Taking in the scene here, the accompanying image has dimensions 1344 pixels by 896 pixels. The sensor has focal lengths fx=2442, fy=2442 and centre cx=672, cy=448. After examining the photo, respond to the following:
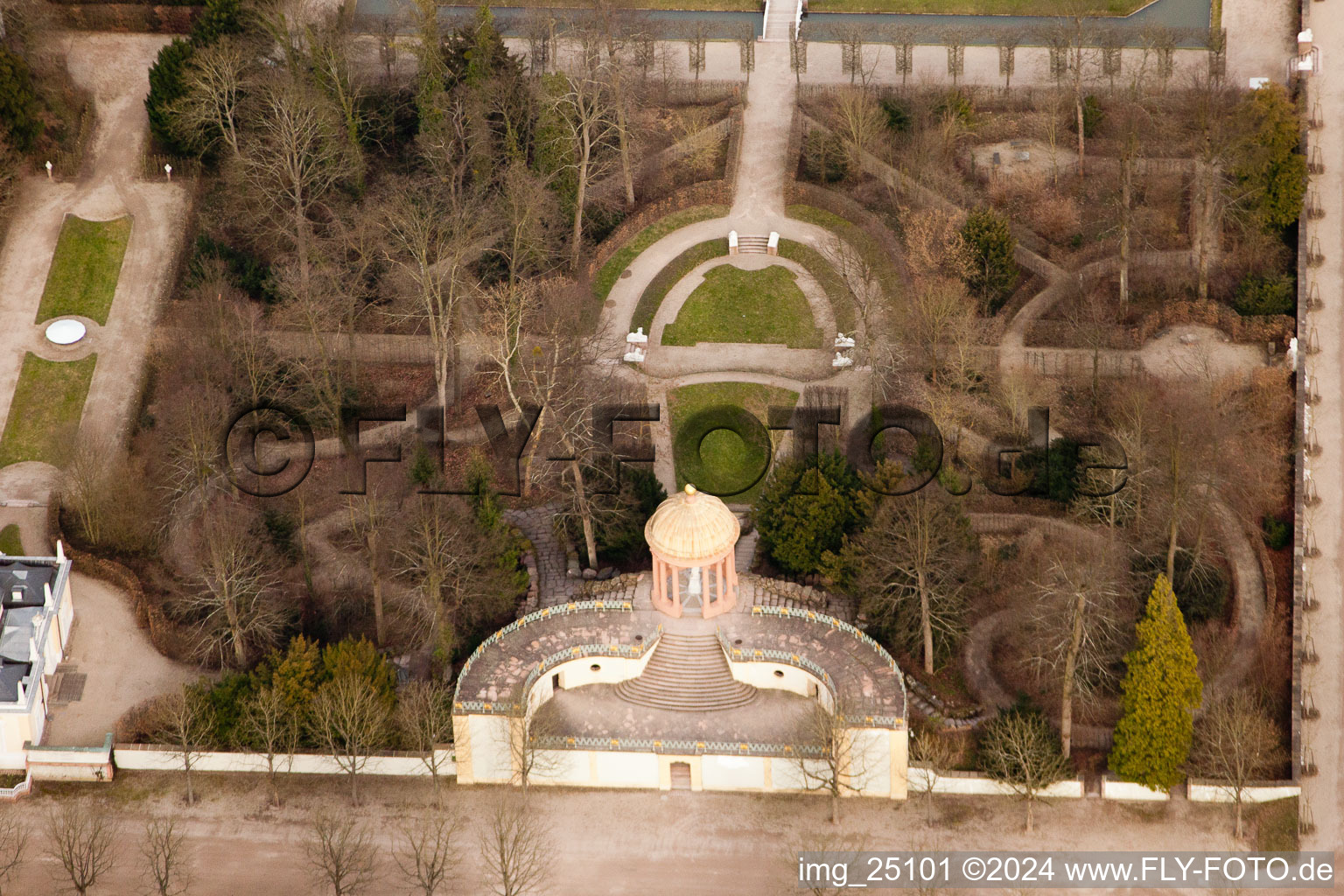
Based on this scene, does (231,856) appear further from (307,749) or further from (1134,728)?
(1134,728)

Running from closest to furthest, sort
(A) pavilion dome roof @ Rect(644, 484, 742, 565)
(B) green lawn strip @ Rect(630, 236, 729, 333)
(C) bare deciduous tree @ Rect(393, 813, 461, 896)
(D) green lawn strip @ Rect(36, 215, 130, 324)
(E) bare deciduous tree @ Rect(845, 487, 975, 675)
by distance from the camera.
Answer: (C) bare deciduous tree @ Rect(393, 813, 461, 896)
(A) pavilion dome roof @ Rect(644, 484, 742, 565)
(E) bare deciduous tree @ Rect(845, 487, 975, 675)
(B) green lawn strip @ Rect(630, 236, 729, 333)
(D) green lawn strip @ Rect(36, 215, 130, 324)

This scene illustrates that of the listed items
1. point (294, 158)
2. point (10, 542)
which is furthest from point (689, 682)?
point (294, 158)

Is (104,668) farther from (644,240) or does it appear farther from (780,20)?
(780,20)

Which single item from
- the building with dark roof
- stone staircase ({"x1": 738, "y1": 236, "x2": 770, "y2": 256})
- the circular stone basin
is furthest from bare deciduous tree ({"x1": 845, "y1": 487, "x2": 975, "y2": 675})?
the circular stone basin

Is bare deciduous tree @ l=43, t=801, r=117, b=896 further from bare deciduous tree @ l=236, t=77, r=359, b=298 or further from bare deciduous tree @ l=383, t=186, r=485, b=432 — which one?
bare deciduous tree @ l=236, t=77, r=359, b=298

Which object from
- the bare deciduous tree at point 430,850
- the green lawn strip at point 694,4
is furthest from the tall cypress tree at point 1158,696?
the green lawn strip at point 694,4

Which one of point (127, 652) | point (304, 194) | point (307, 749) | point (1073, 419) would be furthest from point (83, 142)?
point (1073, 419)

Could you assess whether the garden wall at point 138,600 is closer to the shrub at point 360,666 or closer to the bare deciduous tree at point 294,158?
the shrub at point 360,666
